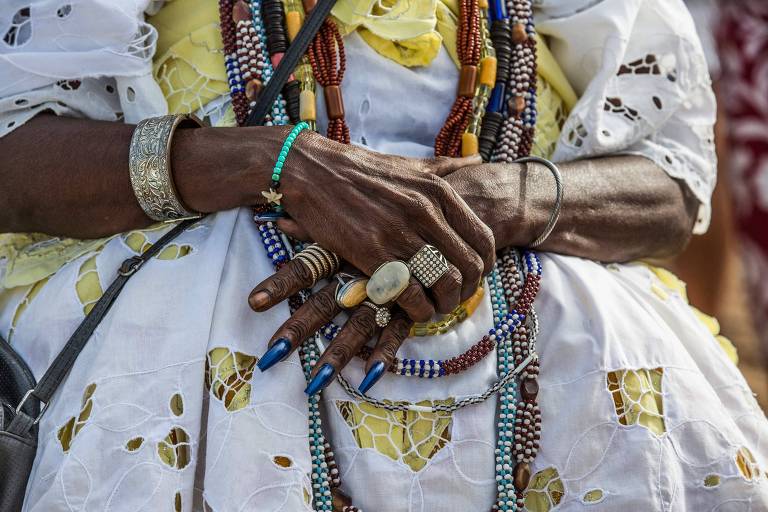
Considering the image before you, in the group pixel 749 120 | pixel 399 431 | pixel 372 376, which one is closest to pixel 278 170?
pixel 372 376

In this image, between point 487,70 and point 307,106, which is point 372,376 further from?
point 487,70

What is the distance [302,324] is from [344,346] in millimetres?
78

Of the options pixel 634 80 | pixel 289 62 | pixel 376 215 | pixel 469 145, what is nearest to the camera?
pixel 376 215

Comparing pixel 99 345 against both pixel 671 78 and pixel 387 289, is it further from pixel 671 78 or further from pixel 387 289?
pixel 671 78

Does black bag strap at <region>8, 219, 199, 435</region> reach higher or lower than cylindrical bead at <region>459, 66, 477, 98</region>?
lower

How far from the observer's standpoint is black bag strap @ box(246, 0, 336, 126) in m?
1.67

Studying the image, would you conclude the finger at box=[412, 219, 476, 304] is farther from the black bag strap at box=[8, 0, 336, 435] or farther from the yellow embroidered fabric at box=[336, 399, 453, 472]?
the black bag strap at box=[8, 0, 336, 435]

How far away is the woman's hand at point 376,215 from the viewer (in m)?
1.57

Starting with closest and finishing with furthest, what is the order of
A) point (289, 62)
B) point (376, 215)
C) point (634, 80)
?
point (376, 215) < point (289, 62) < point (634, 80)

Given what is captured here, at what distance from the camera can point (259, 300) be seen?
1.49 meters

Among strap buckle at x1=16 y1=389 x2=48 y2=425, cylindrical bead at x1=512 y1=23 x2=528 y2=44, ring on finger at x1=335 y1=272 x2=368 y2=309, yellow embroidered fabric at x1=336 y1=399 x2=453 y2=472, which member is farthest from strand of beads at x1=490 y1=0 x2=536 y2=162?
strap buckle at x1=16 y1=389 x2=48 y2=425

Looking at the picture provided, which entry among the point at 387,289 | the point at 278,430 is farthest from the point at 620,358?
the point at 278,430

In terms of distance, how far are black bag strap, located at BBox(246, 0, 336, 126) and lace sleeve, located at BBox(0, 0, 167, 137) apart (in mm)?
205

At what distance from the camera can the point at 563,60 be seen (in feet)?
6.60
